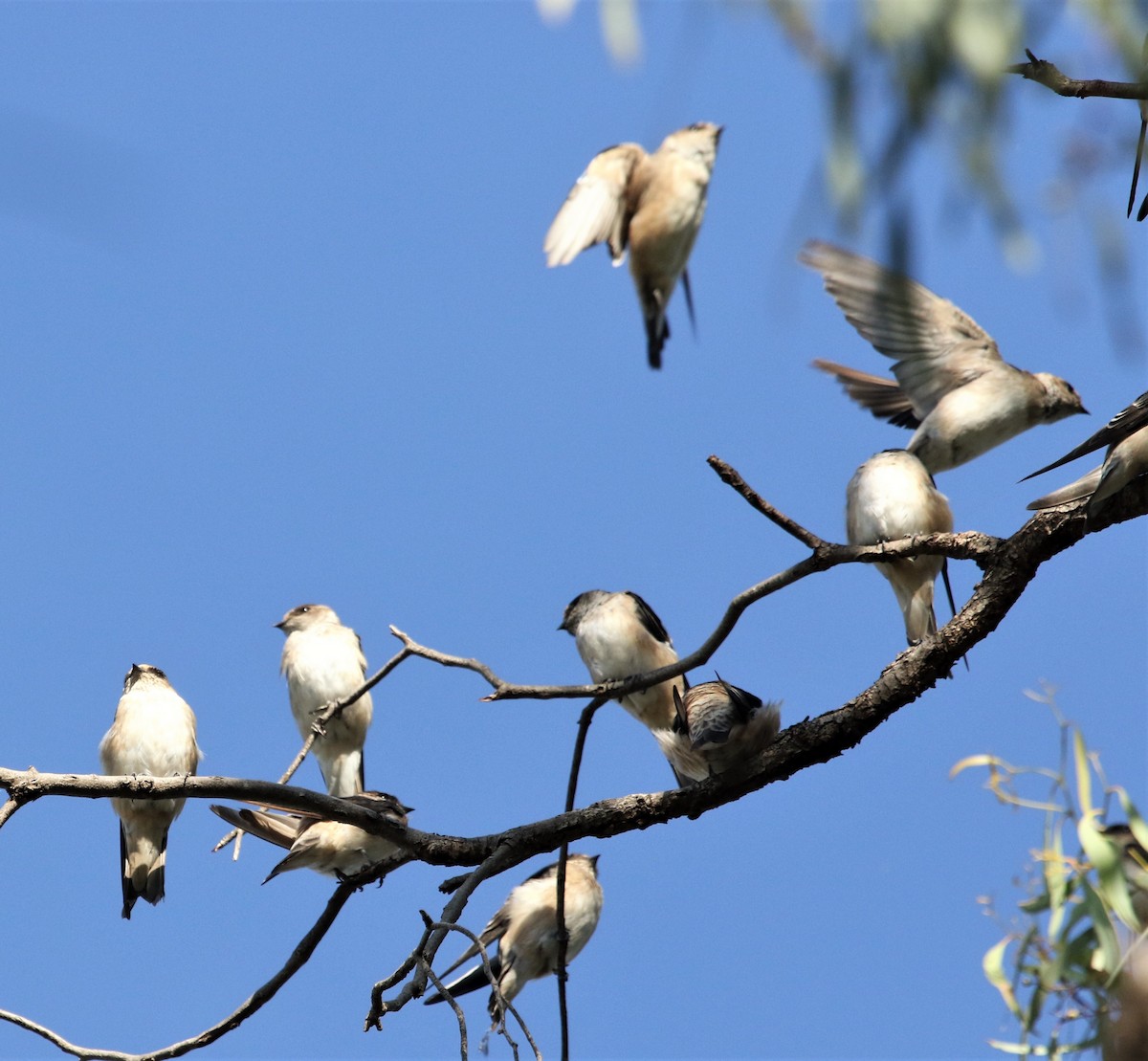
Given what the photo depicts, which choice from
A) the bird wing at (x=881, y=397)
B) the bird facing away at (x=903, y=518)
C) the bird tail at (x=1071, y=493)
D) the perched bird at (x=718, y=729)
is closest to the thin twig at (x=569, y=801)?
the perched bird at (x=718, y=729)

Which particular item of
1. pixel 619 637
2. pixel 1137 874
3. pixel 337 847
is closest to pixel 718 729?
pixel 1137 874

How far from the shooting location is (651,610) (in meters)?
6.46

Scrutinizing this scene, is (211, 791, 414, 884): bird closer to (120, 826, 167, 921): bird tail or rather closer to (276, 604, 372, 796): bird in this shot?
(120, 826, 167, 921): bird tail

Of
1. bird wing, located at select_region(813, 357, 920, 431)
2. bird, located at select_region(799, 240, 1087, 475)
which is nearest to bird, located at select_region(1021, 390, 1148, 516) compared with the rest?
bird, located at select_region(799, 240, 1087, 475)

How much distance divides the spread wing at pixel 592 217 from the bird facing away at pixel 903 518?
169cm

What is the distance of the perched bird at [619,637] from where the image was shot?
6.25m

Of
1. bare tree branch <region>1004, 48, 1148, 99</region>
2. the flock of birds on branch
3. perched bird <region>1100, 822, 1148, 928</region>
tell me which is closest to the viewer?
bare tree branch <region>1004, 48, 1148, 99</region>

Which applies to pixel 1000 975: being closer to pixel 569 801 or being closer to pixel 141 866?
pixel 569 801

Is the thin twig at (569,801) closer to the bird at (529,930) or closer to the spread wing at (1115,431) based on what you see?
the spread wing at (1115,431)

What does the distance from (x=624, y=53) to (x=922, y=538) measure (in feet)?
8.55

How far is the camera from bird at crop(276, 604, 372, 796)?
7.70m

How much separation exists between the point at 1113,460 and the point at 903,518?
1.87 metres

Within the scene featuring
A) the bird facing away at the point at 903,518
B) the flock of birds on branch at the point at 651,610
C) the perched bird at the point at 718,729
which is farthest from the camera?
the bird facing away at the point at 903,518

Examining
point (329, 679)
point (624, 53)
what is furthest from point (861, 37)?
point (329, 679)
